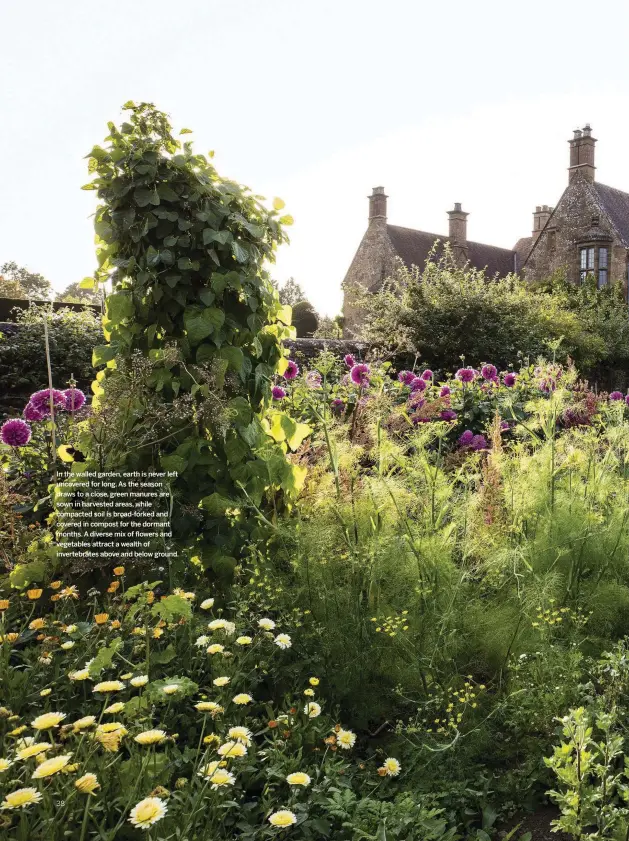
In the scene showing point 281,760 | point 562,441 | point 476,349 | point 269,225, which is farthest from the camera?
point 476,349

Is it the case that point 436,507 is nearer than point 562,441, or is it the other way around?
point 436,507

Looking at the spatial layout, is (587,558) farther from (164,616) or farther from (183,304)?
(183,304)

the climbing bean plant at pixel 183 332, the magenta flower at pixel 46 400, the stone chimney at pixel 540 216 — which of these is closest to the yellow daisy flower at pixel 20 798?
the climbing bean plant at pixel 183 332

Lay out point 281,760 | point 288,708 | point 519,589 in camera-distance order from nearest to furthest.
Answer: point 281,760, point 288,708, point 519,589

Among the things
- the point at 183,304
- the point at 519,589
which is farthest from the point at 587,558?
the point at 183,304

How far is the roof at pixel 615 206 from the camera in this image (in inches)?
1228

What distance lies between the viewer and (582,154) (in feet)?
104

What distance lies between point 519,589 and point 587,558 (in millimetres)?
561

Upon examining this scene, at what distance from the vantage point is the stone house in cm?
3078

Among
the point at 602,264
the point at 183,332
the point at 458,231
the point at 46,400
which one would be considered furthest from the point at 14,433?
the point at 458,231

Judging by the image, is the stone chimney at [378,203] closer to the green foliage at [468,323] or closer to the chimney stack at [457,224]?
the chimney stack at [457,224]

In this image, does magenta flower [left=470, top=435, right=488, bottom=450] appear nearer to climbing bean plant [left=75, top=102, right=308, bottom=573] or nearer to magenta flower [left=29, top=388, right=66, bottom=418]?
climbing bean plant [left=75, top=102, right=308, bottom=573]

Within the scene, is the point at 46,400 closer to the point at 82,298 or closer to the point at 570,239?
the point at 82,298

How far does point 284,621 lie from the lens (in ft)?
9.52
